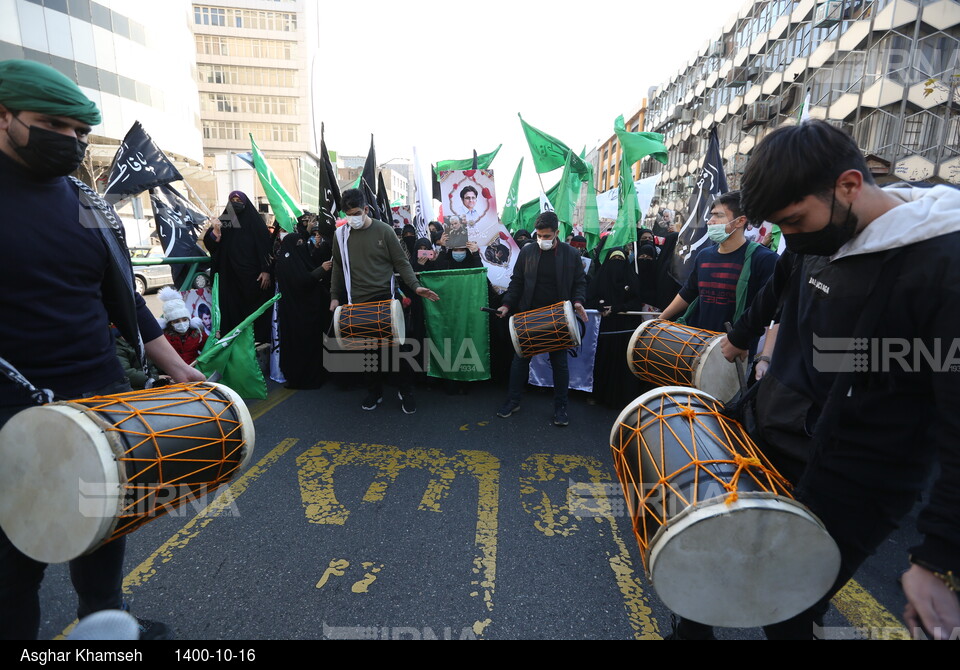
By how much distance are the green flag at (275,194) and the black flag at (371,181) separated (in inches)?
41.9

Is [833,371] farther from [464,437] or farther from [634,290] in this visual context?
[634,290]

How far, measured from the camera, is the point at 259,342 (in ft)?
19.9

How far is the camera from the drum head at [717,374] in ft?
8.85

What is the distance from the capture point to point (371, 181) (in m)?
6.85

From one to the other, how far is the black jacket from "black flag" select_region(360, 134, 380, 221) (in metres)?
2.35

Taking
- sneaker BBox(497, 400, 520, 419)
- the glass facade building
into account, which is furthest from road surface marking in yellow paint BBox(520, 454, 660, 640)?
the glass facade building

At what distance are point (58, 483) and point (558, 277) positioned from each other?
3963 millimetres

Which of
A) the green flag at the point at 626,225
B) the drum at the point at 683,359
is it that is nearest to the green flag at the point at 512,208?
the green flag at the point at 626,225

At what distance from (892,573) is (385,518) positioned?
9.59ft

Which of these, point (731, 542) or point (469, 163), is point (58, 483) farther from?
point (469, 163)

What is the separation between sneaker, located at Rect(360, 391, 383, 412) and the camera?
4.97 metres

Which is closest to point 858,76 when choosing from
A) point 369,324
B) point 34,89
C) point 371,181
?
point 371,181

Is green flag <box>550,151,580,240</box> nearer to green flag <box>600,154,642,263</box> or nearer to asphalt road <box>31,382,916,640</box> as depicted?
green flag <box>600,154,642,263</box>

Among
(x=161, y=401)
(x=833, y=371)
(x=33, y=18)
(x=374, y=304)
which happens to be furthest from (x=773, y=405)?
(x=33, y=18)
